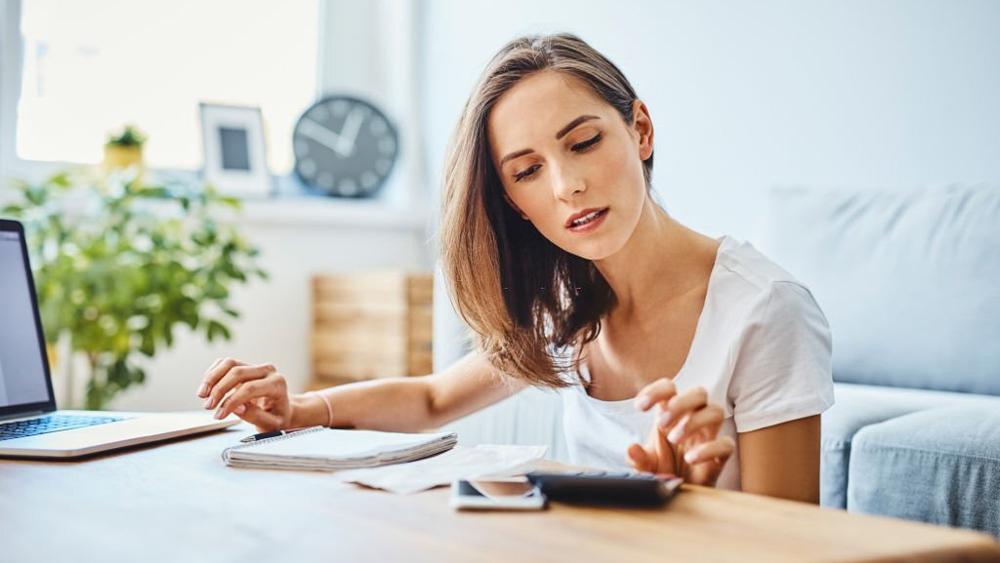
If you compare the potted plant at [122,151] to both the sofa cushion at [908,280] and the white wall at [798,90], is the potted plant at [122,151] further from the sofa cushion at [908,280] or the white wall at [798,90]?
the sofa cushion at [908,280]

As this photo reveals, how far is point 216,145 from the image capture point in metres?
3.44

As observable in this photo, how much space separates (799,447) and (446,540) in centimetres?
52

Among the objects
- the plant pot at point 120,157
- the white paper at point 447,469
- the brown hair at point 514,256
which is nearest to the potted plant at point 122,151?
the plant pot at point 120,157

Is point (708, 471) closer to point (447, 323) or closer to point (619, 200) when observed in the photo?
point (619, 200)

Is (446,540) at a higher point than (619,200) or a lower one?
lower

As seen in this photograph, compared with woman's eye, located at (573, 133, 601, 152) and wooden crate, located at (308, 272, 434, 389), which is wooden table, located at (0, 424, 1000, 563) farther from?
wooden crate, located at (308, 272, 434, 389)

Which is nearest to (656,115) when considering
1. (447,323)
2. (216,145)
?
(447,323)

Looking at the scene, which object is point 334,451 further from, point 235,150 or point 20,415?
point 235,150

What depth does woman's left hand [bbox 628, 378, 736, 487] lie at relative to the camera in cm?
84

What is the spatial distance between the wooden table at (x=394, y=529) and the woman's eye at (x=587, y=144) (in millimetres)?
454

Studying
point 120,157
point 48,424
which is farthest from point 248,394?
point 120,157

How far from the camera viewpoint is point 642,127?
51.2 inches

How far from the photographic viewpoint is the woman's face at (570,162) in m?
1.14

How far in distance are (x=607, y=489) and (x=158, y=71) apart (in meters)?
3.03
